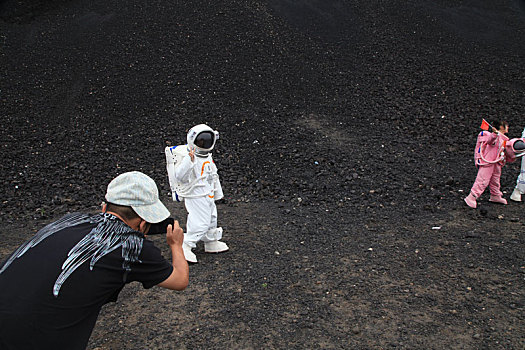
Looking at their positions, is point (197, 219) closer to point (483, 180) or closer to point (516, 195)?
point (483, 180)

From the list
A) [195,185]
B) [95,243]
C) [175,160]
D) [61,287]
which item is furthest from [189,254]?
[61,287]

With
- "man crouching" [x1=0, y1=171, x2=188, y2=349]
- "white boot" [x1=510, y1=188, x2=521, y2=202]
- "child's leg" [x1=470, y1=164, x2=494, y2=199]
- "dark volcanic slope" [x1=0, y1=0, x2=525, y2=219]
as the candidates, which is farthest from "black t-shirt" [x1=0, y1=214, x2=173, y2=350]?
"white boot" [x1=510, y1=188, x2=521, y2=202]

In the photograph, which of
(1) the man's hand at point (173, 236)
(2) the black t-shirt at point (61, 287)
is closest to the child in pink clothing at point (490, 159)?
(1) the man's hand at point (173, 236)

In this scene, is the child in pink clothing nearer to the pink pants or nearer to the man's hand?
the pink pants

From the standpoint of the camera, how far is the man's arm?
110 inches

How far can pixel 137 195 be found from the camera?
8.92 feet

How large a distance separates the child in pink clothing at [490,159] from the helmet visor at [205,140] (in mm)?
4415

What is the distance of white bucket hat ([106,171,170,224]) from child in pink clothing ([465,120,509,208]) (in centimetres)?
589

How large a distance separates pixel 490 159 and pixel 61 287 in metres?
6.66

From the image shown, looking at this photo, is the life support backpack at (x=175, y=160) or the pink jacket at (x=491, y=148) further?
the pink jacket at (x=491, y=148)

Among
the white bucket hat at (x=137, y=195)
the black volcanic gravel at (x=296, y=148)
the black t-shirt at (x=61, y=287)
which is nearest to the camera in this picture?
the black t-shirt at (x=61, y=287)

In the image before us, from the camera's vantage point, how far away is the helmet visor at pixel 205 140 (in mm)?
5344

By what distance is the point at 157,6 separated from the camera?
1295 cm

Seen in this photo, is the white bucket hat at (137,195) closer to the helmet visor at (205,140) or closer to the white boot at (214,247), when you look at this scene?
the helmet visor at (205,140)
